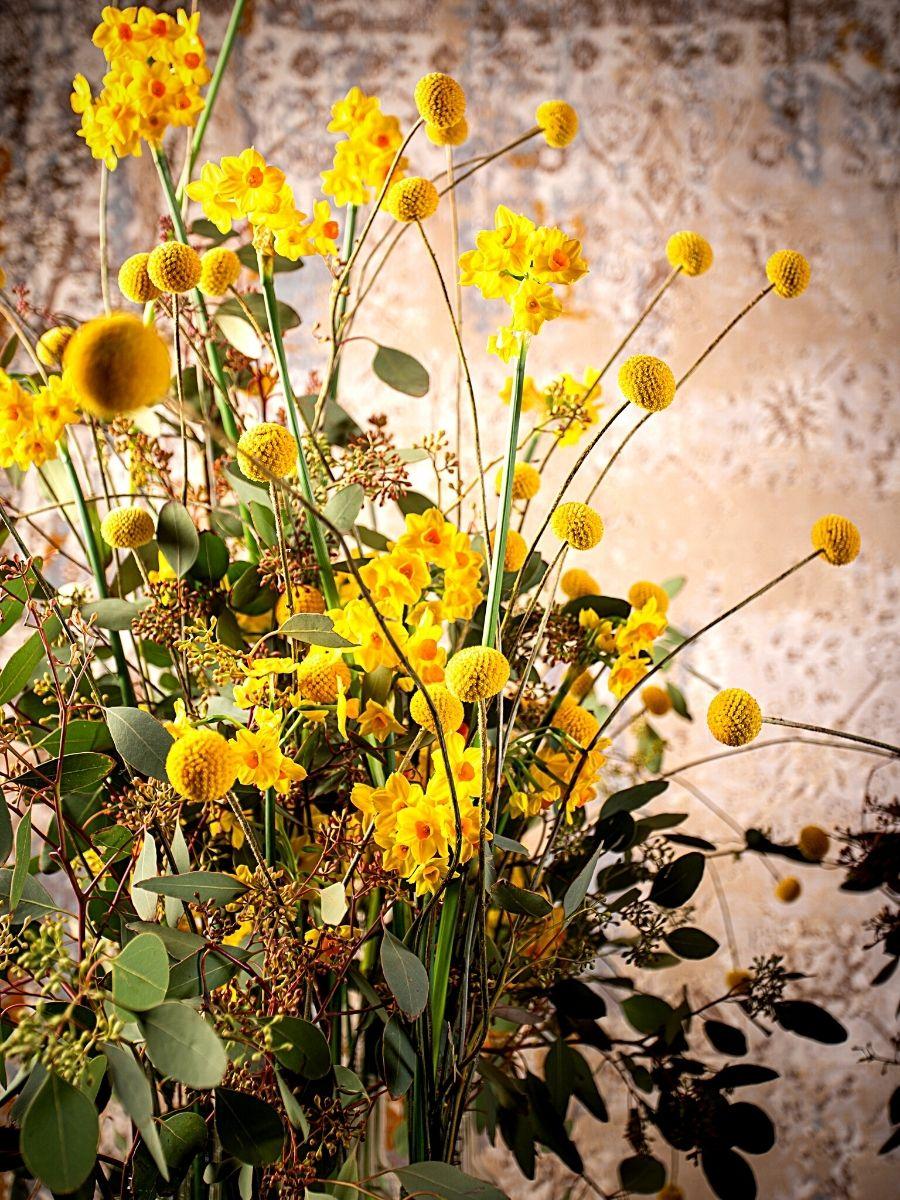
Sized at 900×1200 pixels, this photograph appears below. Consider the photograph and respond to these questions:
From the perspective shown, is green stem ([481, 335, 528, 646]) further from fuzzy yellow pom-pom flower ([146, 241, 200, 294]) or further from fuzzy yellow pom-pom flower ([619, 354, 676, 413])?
fuzzy yellow pom-pom flower ([146, 241, 200, 294])

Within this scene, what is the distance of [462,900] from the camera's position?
0.53 metres

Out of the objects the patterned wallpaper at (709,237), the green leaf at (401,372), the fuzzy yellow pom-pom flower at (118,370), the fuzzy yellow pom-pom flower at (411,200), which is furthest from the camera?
the patterned wallpaper at (709,237)

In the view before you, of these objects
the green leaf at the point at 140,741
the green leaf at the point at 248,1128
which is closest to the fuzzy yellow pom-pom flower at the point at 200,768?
the green leaf at the point at 140,741

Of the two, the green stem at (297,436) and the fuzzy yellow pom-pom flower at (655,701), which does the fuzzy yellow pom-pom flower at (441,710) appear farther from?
the fuzzy yellow pom-pom flower at (655,701)

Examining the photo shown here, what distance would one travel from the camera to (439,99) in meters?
0.52

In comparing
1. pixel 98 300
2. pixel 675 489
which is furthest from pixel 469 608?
pixel 98 300

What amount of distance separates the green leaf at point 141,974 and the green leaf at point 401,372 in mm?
371

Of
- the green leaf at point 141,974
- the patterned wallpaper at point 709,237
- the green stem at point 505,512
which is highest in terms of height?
the patterned wallpaper at point 709,237

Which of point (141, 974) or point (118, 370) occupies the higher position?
point (118, 370)

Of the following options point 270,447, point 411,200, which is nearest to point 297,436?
point 270,447

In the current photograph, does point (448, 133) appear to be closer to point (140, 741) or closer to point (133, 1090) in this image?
point (140, 741)

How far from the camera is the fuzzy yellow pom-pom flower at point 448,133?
545 mm

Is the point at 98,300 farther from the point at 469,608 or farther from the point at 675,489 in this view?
the point at 469,608

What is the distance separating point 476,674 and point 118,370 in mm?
190
